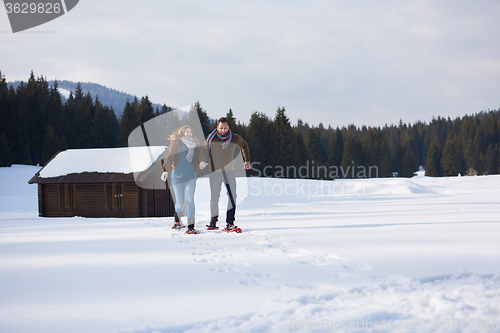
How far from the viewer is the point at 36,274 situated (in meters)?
3.46

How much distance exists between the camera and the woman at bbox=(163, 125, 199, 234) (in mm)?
6699

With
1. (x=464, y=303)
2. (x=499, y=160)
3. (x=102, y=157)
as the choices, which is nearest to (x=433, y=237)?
(x=464, y=303)

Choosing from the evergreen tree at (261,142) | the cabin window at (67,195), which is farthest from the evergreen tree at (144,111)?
the cabin window at (67,195)

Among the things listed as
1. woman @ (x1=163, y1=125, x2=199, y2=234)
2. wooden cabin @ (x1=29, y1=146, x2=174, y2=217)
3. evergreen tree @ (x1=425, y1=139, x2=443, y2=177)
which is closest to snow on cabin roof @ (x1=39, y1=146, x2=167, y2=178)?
wooden cabin @ (x1=29, y1=146, x2=174, y2=217)

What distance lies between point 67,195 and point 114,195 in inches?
97.4

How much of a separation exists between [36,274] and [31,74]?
64.0 m

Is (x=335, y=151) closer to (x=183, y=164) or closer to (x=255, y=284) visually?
(x=183, y=164)

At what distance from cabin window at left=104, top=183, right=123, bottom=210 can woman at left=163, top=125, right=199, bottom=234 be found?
9.93 meters

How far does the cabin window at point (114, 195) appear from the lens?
15828 millimetres

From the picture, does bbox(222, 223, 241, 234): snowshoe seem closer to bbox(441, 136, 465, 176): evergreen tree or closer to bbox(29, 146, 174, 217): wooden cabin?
bbox(29, 146, 174, 217): wooden cabin

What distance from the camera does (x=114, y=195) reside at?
15.8 metres

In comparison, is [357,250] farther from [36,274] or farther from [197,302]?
[36,274]

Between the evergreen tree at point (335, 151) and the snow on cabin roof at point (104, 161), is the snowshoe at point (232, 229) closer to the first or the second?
the snow on cabin roof at point (104, 161)

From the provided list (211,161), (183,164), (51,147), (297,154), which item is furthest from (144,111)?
(211,161)
